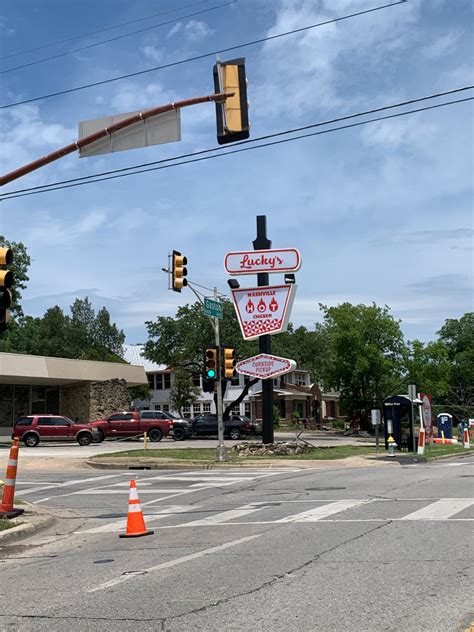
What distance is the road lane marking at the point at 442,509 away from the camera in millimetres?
10322

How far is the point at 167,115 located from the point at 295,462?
1411 centimetres

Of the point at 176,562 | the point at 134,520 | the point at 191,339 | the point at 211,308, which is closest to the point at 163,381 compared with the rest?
the point at 191,339

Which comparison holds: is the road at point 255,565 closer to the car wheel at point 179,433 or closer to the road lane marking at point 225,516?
the road lane marking at point 225,516

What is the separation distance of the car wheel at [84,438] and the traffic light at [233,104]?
28266 millimetres

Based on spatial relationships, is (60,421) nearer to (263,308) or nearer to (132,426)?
(132,426)

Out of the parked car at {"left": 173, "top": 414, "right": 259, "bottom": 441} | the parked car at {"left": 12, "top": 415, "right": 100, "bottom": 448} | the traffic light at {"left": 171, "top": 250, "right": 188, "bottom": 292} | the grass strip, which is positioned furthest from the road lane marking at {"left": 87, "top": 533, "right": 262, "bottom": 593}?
the parked car at {"left": 173, "top": 414, "right": 259, "bottom": 441}

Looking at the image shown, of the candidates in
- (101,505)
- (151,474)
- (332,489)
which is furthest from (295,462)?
(101,505)

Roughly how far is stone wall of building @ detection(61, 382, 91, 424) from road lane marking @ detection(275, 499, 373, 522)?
37000 millimetres

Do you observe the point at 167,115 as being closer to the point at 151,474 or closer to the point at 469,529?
the point at 469,529

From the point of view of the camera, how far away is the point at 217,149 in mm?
16141

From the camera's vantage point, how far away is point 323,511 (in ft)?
37.0

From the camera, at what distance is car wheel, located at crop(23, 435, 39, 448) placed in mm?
36062

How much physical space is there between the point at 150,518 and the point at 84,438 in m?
26.2

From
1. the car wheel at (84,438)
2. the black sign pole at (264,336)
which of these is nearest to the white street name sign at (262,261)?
the black sign pole at (264,336)
